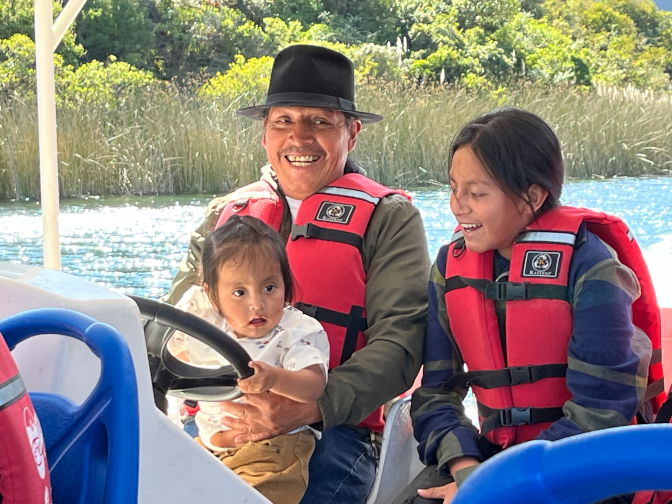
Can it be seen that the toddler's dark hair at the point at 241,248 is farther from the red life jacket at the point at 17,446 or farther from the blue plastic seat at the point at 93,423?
the red life jacket at the point at 17,446

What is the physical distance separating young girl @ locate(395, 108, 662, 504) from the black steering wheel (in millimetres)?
482

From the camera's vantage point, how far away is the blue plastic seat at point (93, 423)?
84 centimetres

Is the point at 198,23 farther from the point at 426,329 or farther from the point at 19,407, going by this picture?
the point at 19,407

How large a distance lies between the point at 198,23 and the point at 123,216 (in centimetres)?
499

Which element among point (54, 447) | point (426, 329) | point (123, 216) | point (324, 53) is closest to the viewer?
point (54, 447)

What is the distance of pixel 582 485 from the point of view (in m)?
0.46

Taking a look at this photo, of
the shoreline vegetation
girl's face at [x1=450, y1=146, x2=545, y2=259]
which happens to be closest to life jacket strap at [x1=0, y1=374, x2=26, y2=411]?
girl's face at [x1=450, y1=146, x2=545, y2=259]

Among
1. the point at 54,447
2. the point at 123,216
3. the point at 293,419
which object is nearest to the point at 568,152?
the point at 123,216

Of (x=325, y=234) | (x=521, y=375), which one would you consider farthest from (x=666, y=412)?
(x=325, y=234)

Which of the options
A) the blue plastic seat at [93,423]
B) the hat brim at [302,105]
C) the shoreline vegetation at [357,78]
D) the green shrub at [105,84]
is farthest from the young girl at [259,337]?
the green shrub at [105,84]

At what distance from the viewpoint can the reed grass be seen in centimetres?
788

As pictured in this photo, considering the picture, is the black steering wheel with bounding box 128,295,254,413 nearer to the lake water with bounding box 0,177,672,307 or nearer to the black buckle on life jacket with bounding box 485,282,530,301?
the black buckle on life jacket with bounding box 485,282,530,301

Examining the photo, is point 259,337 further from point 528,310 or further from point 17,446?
point 17,446

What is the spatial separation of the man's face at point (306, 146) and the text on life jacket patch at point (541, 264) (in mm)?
602
